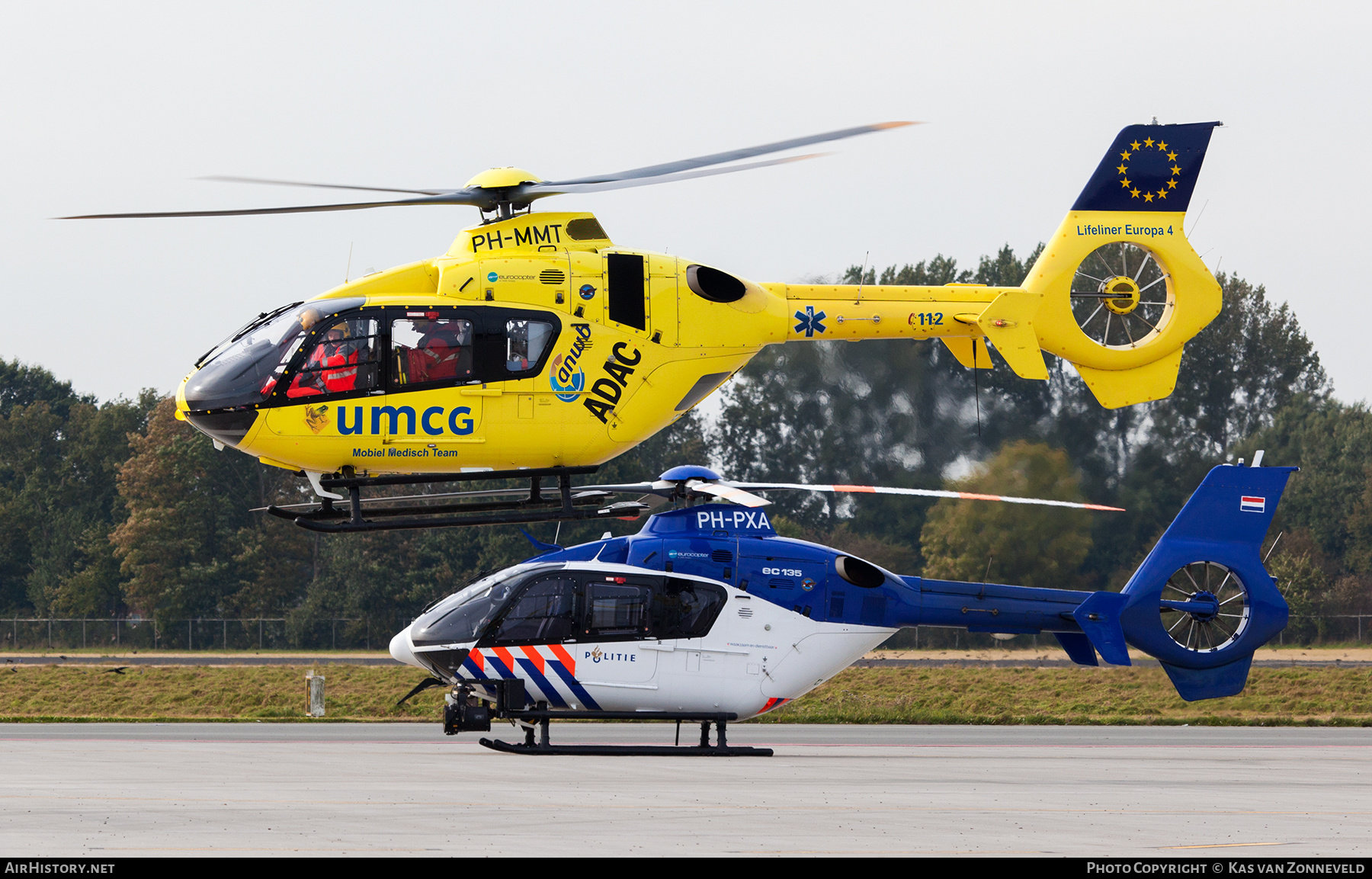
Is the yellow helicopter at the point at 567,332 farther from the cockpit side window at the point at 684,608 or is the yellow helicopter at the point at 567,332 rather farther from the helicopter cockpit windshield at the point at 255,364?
the cockpit side window at the point at 684,608

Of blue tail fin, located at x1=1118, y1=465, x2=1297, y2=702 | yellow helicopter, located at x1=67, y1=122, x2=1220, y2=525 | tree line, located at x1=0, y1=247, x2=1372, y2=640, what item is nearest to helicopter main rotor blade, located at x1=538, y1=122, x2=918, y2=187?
yellow helicopter, located at x1=67, y1=122, x2=1220, y2=525

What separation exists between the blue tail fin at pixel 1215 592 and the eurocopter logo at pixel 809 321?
7301mm

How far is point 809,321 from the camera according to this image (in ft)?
52.5

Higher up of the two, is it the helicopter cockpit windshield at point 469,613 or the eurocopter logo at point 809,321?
the eurocopter logo at point 809,321

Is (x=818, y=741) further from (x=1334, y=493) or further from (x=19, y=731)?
(x=1334, y=493)

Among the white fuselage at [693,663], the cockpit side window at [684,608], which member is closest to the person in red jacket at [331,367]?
the white fuselage at [693,663]

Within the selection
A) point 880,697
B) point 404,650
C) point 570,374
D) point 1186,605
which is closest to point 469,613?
point 404,650

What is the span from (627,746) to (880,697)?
1347cm

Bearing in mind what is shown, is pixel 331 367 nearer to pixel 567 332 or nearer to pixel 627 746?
pixel 567 332

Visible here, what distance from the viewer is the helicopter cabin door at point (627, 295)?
15211 millimetres

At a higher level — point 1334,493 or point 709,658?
point 1334,493

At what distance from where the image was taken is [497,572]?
2008 centimetres
